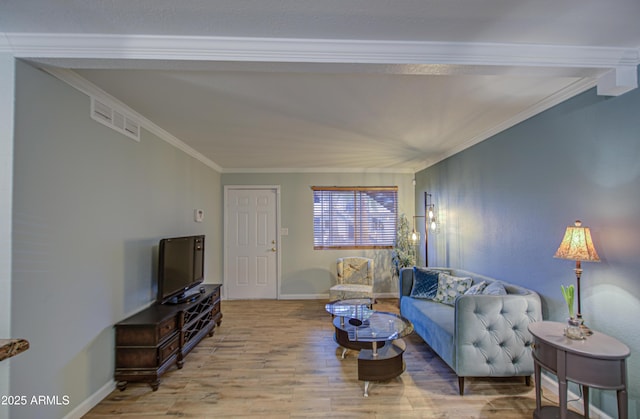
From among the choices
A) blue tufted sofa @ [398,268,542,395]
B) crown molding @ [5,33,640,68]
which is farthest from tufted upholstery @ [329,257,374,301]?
crown molding @ [5,33,640,68]

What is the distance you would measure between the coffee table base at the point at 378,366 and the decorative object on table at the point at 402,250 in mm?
2346

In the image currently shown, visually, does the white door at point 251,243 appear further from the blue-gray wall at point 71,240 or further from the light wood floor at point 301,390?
the blue-gray wall at point 71,240

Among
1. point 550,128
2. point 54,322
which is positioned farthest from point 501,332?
point 54,322

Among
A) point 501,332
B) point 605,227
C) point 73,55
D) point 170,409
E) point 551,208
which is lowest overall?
point 170,409

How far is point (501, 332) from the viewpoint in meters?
2.27

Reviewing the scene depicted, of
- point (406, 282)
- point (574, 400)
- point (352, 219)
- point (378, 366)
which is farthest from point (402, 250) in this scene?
point (574, 400)

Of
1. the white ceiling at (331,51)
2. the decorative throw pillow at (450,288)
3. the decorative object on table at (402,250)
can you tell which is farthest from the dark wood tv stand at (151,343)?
the decorative object on table at (402,250)

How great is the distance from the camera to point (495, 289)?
2.61 metres

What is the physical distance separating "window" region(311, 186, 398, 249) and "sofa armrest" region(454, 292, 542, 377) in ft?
9.56

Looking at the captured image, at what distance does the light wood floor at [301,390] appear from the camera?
6.92 feet

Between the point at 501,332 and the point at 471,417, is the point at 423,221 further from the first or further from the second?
the point at 471,417

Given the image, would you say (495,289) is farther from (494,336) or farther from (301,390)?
(301,390)

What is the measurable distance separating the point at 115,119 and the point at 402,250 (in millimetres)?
4370

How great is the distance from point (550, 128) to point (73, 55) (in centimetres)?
346
